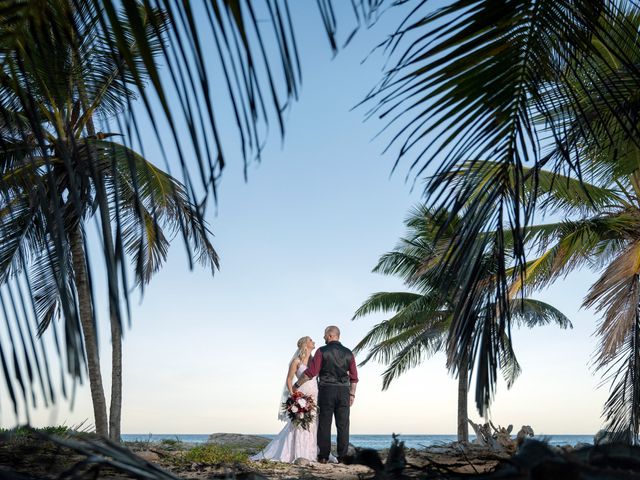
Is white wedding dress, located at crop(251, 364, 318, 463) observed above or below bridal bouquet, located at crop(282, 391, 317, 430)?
below

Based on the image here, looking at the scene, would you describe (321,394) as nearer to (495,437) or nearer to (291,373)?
(291,373)

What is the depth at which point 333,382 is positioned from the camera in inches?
446

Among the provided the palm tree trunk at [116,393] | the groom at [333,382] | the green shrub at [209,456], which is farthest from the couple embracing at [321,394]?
the palm tree trunk at [116,393]

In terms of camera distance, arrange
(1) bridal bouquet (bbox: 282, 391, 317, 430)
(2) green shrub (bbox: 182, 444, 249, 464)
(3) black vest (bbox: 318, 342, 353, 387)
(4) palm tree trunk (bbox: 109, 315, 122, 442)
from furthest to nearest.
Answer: (4) palm tree trunk (bbox: 109, 315, 122, 442), (1) bridal bouquet (bbox: 282, 391, 317, 430), (3) black vest (bbox: 318, 342, 353, 387), (2) green shrub (bbox: 182, 444, 249, 464)

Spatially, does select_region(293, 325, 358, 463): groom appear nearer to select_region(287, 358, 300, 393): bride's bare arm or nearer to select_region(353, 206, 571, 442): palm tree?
select_region(287, 358, 300, 393): bride's bare arm

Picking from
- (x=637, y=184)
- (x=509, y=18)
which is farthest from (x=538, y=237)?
(x=509, y=18)

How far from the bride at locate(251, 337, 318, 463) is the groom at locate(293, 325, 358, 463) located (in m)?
0.15

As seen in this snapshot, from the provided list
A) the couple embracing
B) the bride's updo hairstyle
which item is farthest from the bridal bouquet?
the bride's updo hairstyle

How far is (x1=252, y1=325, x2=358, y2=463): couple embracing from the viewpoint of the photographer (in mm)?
11266

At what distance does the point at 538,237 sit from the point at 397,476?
14677mm

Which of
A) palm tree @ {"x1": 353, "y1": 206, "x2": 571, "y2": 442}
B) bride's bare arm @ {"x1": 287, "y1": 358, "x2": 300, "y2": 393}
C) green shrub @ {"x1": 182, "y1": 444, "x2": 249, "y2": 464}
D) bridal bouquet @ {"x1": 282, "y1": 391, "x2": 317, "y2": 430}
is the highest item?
palm tree @ {"x1": 353, "y1": 206, "x2": 571, "y2": 442}

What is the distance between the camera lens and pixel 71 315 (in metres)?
0.78

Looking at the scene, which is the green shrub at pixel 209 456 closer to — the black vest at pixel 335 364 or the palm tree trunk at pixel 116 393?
the black vest at pixel 335 364

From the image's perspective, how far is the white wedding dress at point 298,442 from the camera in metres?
11.7
